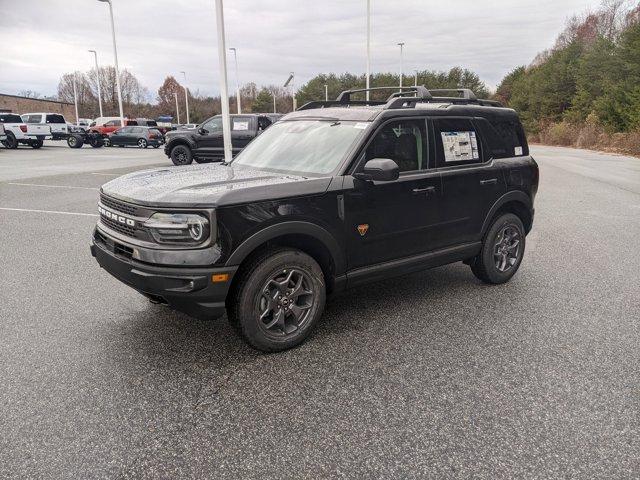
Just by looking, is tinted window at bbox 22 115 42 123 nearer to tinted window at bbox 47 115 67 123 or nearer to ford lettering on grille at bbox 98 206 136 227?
tinted window at bbox 47 115 67 123

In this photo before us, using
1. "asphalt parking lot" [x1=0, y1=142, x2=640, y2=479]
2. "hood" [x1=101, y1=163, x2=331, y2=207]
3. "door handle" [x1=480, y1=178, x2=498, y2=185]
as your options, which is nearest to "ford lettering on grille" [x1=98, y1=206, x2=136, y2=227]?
"hood" [x1=101, y1=163, x2=331, y2=207]

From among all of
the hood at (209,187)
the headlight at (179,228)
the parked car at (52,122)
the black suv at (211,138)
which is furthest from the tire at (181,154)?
the parked car at (52,122)

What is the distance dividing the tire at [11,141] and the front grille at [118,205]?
2954 cm

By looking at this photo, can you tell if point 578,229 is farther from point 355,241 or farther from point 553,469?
point 553,469

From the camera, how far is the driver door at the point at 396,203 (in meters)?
3.90

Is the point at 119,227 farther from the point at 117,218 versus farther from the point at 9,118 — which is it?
the point at 9,118

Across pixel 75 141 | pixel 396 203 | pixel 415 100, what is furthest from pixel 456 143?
pixel 75 141

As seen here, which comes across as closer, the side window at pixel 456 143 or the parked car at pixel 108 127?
the side window at pixel 456 143

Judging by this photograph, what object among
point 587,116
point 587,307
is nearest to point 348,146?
point 587,307

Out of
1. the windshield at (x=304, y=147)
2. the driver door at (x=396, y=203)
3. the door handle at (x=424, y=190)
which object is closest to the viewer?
the driver door at (x=396, y=203)

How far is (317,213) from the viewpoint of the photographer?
144 inches

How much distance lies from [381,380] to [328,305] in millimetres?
1453

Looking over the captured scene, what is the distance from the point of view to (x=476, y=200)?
477 cm

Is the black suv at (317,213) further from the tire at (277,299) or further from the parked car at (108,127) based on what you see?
the parked car at (108,127)
